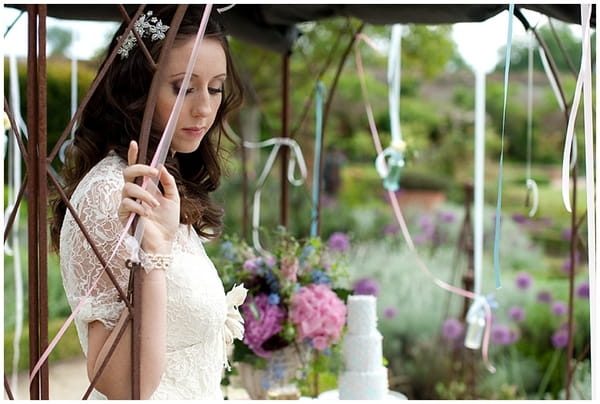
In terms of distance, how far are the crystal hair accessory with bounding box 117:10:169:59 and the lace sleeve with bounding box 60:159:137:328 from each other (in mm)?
269

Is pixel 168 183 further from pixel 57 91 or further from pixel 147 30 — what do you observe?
pixel 57 91

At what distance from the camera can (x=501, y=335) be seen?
171 inches

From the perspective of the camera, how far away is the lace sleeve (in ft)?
4.54

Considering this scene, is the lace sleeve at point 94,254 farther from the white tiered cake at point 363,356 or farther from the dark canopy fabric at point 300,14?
the white tiered cake at point 363,356

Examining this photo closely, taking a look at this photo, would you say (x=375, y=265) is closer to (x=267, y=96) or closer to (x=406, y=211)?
(x=406, y=211)

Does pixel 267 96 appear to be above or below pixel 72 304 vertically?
above

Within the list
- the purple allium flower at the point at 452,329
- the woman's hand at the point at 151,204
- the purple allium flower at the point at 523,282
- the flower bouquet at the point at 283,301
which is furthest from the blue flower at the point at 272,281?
the purple allium flower at the point at 523,282

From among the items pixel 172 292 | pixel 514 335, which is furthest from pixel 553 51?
pixel 172 292

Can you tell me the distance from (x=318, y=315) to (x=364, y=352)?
177 mm

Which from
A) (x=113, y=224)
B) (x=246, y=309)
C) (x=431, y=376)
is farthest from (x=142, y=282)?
(x=431, y=376)

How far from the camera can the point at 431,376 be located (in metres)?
4.40

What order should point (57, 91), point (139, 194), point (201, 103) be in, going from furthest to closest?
point (57, 91) < point (201, 103) < point (139, 194)

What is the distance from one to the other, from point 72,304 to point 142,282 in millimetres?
224

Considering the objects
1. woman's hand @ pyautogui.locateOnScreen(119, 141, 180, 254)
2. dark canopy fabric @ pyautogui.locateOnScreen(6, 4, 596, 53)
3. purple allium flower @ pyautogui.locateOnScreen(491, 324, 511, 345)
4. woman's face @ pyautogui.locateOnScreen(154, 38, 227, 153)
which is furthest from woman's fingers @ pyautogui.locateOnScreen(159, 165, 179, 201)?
purple allium flower @ pyautogui.locateOnScreen(491, 324, 511, 345)
